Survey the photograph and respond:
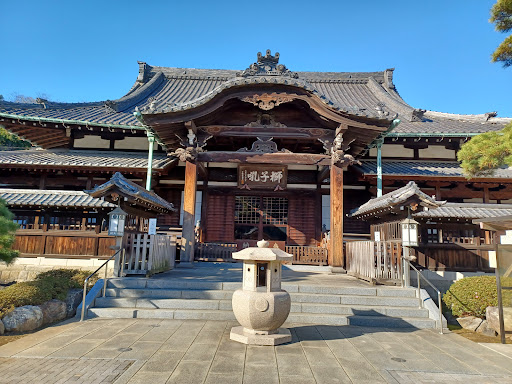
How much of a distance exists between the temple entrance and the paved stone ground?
9.10 metres

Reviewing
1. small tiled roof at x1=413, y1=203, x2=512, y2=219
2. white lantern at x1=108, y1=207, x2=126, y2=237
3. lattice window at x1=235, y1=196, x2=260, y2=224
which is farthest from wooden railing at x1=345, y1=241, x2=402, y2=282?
white lantern at x1=108, y1=207, x2=126, y2=237

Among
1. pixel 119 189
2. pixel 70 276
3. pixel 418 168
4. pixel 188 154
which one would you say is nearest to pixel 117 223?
pixel 119 189

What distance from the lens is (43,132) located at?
14.8 metres

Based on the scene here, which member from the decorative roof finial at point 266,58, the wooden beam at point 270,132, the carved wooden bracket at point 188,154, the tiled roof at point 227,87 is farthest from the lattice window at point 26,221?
the decorative roof finial at point 266,58

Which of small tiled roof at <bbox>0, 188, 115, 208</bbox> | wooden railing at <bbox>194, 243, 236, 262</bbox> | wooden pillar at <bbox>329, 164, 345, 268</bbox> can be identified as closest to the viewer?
small tiled roof at <bbox>0, 188, 115, 208</bbox>

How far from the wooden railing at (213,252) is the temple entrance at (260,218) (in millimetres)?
2507

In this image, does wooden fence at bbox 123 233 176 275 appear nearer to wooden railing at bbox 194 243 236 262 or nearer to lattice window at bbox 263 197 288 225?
wooden railing at bbox 194 243 236 262

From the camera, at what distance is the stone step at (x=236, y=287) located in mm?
8719

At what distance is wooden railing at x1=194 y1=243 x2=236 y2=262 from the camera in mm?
13516

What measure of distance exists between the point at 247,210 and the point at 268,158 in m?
4.40

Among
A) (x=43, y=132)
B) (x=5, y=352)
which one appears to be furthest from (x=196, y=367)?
(x=43, y=132)

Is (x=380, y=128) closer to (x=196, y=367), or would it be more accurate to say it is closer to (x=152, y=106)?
(x=152, y=106)

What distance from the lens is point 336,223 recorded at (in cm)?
1191

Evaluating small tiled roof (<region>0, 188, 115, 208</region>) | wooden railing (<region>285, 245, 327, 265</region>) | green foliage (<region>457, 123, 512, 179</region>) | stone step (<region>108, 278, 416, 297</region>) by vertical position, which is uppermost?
green foliage (<region>457, 123, 512, 179</region>)
